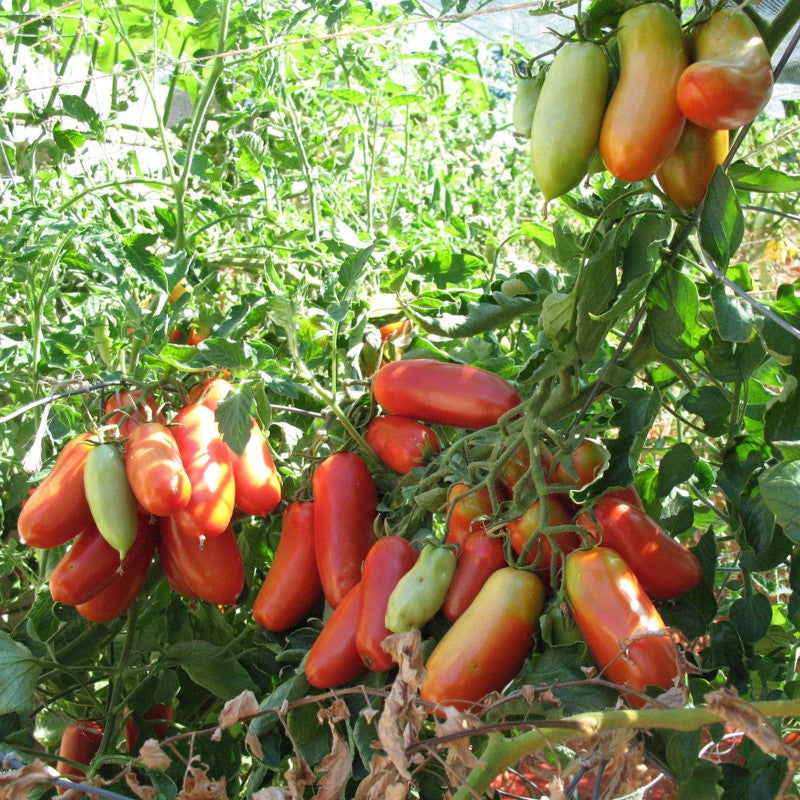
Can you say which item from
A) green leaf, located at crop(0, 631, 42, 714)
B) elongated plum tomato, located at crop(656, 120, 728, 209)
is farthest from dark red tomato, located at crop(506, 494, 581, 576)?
green leaf, located at crop(0, 631, 42, 714)

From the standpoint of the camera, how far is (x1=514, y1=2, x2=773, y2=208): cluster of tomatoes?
630 millimetres

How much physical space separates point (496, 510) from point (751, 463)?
23 cm

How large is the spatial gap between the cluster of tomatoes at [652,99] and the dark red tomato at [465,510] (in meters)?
0.27

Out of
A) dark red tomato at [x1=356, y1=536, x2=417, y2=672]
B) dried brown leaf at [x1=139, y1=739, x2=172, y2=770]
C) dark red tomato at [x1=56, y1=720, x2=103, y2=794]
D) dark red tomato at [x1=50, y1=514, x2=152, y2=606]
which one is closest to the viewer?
dried brown leaf at [x1=139, y1=739, x2=172, y2=770]

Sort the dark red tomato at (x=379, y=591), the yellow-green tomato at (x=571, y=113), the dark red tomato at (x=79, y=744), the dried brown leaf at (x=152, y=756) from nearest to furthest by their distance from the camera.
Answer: the dried brown leaf at (x=152, y=756) → the yellow-green tomato at (x=571, y=113) → the dark red tomato at (x=379, y=591) → the dark red tomato at (x=79, y=744)

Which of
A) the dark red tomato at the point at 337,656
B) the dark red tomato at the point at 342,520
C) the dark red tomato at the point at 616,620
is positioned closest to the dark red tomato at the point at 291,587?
the dark red tomato at the point at 342,520

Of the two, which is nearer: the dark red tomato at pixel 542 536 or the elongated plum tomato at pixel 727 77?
the elongated plum tomato at pixel 727 77

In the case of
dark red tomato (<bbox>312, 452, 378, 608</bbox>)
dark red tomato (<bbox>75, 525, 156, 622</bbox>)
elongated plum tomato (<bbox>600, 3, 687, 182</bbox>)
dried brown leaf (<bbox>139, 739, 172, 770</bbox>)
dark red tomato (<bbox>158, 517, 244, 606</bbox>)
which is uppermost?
elongated plum tomato (<bbox>600, 3, 687, 182</bbox>)

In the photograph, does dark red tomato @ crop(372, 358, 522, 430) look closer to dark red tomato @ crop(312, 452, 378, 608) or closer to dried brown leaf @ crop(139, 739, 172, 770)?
dark red tomato @ crop(312, 452, 378, 608)

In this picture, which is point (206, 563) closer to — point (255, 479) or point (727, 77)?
point (255, 479)

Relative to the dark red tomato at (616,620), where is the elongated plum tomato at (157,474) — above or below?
below

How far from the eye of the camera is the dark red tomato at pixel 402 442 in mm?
968

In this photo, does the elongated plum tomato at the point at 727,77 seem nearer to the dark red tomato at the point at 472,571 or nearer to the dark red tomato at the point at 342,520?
the dark red tomato at the point at 472,571

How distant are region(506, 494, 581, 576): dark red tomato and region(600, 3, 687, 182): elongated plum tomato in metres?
0.27
